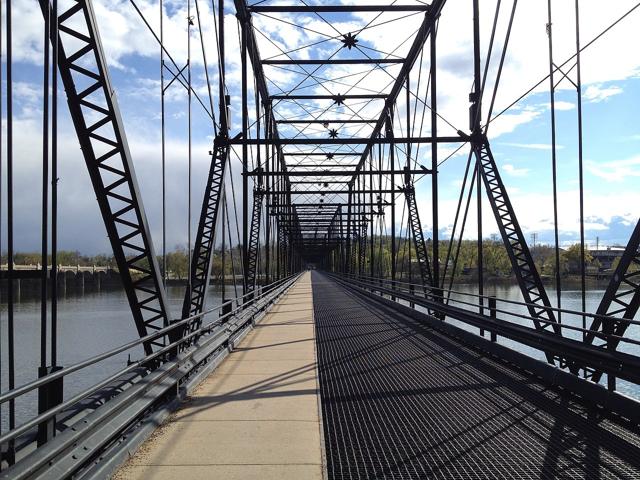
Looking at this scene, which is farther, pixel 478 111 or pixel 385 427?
pixel 478 111

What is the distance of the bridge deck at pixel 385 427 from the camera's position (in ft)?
15.9

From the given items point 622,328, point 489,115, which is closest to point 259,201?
point 489,115

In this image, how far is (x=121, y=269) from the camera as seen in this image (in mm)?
8188

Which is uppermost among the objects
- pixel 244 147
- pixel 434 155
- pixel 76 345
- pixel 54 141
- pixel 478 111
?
pixel 244 147

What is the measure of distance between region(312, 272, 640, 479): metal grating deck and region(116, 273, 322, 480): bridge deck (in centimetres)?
26

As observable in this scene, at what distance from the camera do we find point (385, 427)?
6062 mm

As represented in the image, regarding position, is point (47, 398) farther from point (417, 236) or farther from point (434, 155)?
point (417, 236)

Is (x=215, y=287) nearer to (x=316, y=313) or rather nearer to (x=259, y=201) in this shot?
(x=259, y=201)

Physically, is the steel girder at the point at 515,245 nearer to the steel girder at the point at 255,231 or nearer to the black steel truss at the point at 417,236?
the black steel truss at the point at 417,236

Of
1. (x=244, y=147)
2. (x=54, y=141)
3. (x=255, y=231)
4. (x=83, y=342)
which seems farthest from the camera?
(x=255, y=231)

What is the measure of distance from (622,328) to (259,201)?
26017 millimetres

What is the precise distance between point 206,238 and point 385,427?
30.7ft

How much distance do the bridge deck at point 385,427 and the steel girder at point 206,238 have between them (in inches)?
124

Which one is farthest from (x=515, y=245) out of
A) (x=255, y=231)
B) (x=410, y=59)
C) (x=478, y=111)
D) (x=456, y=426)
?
(x=255, y=231)
